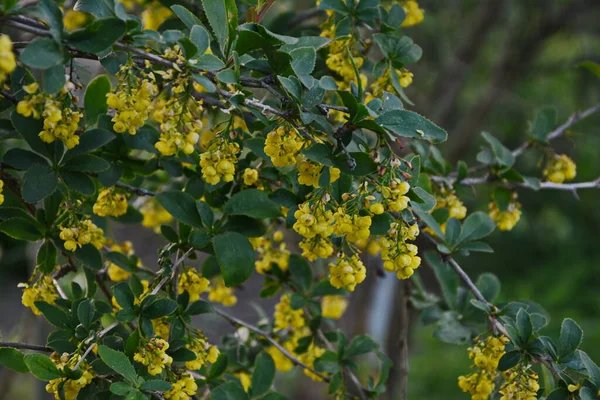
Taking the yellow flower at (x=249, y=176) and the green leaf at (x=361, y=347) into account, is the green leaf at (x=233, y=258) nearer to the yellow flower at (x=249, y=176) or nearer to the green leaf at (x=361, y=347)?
the yellow flower at (x=249, y=176)

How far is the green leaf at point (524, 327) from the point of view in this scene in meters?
0.88

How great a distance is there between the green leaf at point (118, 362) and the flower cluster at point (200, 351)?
12cm

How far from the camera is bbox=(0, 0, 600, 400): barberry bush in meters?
0.75

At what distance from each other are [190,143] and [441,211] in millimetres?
516

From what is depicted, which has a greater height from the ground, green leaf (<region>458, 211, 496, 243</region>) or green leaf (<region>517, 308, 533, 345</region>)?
green leaf (<region>458, 211, 496, 243</region>)

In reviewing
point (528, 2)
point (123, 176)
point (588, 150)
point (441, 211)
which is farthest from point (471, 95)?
point (123, 176)

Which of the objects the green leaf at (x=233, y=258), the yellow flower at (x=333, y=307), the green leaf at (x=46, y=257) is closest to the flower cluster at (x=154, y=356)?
the green leaf at (x=233, y=258)

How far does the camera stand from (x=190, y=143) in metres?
0.82

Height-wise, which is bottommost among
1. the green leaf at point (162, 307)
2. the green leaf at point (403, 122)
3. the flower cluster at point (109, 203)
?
the green leaf at point (162, 307)

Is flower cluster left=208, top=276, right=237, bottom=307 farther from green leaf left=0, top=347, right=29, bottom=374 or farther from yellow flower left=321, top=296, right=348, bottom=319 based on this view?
green leaf left=0, top=347, right=29, bottom=374

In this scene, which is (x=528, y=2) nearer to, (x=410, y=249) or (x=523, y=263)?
(x=523, y=263)

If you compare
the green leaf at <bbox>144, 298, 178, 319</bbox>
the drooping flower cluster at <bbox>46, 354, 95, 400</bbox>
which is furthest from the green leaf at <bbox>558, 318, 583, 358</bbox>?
the drooping flower cluster at <bbox>46, 354, 95, 400</bbox>

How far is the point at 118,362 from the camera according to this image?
0.75m

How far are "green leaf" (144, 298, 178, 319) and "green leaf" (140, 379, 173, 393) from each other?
89mm
